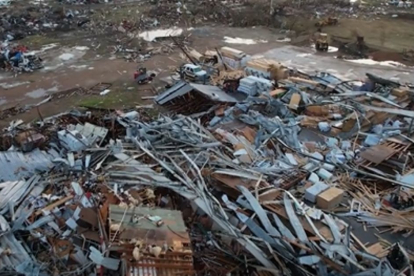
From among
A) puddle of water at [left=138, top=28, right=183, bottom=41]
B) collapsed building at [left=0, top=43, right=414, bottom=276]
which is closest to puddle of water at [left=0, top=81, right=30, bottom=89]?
collapsed building at [left=0, top=43, right=414, bottom=276]

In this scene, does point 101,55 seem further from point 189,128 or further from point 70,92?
point 189,128

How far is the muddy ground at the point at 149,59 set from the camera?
17.1m

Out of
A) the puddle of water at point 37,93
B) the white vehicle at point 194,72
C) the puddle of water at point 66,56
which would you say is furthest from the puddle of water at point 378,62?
the puddle of water at point 37,93

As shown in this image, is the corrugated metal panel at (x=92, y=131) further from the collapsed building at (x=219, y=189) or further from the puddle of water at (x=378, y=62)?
the puddle of water at (x=378, y=62)

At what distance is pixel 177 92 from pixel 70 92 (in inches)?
177

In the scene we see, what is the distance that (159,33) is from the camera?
2539cm

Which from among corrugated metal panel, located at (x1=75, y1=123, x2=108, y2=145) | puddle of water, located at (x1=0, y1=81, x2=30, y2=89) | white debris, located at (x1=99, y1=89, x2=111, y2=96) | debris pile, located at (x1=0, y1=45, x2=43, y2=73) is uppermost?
corrugated metal panel, located at (x1=75, y1=123, x2=108, y2=145)

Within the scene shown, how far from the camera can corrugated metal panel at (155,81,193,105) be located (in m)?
15.6

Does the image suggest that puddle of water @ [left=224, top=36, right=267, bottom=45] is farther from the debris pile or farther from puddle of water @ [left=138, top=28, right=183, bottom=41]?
the debris pile

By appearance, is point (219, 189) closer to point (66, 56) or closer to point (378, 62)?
point (378, 62)

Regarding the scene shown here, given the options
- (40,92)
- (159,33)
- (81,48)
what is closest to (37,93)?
(40,92)

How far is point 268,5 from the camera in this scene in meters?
29.5

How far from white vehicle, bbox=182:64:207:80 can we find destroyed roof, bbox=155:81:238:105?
821 millimetres

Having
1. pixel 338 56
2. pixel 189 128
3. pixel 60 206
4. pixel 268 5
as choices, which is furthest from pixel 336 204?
pixel 268 5
